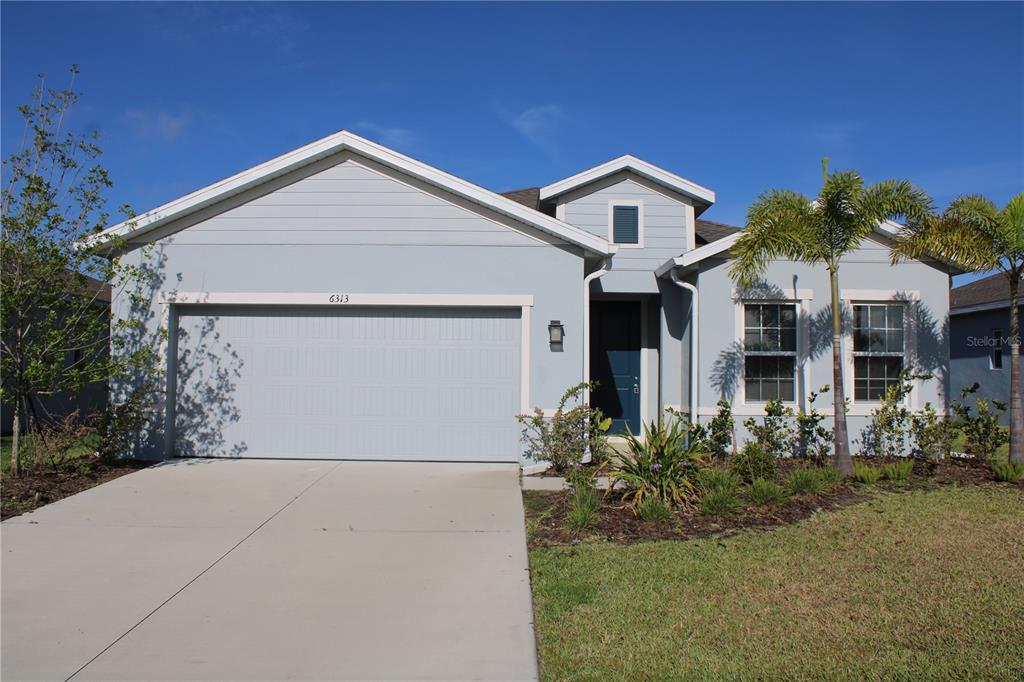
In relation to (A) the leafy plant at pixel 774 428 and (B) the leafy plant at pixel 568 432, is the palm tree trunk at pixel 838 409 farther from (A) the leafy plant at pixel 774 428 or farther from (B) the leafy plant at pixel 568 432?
(B) the leafy plant at pixel 568 432

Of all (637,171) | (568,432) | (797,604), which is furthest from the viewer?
(637,171)

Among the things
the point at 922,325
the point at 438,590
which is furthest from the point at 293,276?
the point at 922,325

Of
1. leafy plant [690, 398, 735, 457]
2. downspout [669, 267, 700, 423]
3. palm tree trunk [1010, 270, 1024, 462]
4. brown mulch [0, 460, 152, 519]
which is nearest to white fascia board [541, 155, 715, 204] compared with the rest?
downspout [669, 267, 700, 423]

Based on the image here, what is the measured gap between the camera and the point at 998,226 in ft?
30.9

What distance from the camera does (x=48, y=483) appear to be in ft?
28.0

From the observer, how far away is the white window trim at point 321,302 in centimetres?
1023

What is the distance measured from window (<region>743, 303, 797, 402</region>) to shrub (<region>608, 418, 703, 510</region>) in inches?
138

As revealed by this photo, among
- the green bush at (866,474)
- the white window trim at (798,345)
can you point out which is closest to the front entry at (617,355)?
the white window trim at (798,345)

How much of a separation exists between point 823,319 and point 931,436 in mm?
2216

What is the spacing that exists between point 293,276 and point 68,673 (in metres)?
6.88

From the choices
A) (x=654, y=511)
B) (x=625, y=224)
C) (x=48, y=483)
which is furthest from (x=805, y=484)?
(x=48, y=483)

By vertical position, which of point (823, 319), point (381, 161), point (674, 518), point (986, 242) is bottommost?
point (674, 518)
